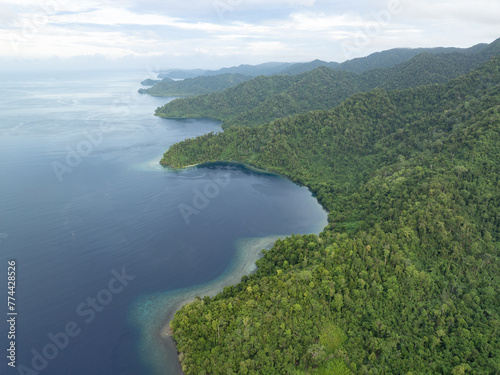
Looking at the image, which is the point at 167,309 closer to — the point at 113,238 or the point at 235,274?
the point at 235,274

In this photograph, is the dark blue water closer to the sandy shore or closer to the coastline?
the coastline

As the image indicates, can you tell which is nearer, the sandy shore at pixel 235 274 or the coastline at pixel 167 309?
the coastline at pixel 167 309

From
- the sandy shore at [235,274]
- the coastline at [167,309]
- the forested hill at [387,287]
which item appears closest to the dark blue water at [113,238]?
the coastline at [167,309]

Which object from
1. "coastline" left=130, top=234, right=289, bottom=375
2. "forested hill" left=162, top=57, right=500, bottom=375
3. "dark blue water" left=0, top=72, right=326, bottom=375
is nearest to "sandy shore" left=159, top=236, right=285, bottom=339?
"coastline" left=130, top=234, right=289, bottom=375

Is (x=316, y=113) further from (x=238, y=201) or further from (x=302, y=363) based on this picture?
(x=302, y=363)

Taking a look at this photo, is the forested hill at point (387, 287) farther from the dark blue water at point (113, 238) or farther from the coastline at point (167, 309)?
the dark blue water at point (113, 238)

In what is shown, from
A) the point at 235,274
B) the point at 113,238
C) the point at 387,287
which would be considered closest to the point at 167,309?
the point at 235,274
